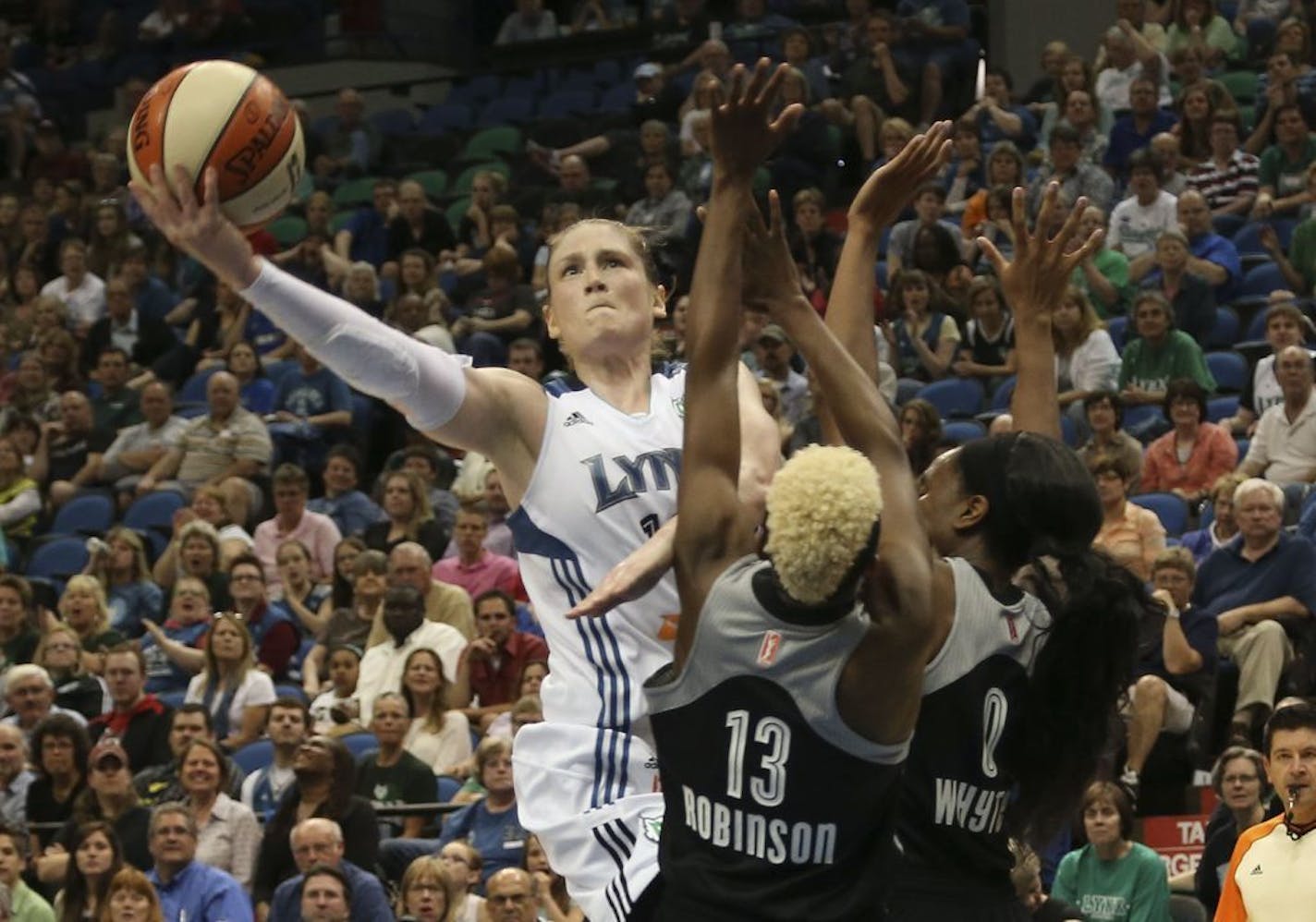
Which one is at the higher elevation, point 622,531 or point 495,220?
point 622,531

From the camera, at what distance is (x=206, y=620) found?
1231 cm

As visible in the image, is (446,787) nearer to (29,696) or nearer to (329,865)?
(329,865)

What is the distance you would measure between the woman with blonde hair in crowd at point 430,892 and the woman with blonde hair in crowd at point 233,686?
250 centimetres

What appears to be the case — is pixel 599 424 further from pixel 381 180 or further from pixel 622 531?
pixel 381 180

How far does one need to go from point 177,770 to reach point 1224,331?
633 centimetres

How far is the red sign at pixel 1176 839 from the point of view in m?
9.09

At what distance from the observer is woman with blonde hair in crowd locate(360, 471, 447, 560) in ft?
41.5

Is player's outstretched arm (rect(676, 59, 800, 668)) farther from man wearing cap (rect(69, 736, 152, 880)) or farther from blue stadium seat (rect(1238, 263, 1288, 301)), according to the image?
blue stadium seat (rect(1238, 263, 1288, 301))

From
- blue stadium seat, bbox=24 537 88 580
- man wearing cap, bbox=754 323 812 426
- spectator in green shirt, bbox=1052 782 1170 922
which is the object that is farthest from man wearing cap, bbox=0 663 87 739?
spectator in green shirt, bbox=1052 782 1170 922

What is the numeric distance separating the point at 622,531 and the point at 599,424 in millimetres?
250

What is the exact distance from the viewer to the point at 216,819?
1000 cm

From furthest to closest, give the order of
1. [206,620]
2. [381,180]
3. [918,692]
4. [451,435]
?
[381,180] < [206,620] < [451,435] < [918,692]

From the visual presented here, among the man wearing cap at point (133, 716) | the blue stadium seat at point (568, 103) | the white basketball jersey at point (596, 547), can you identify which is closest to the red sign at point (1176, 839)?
the man wearing cap at point (133, 716)

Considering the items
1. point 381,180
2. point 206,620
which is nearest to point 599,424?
point 206,620
